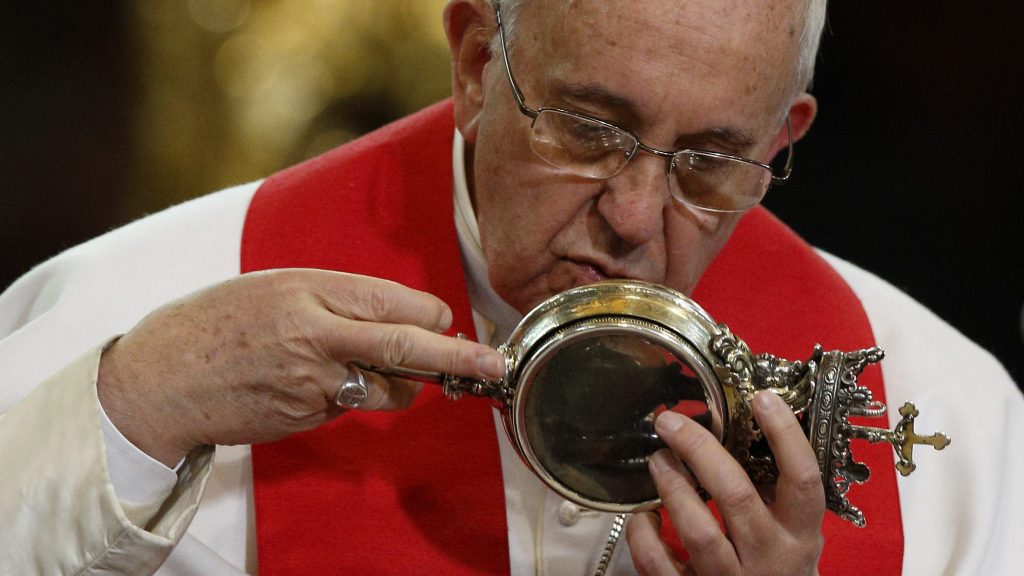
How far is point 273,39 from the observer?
4.48 meters

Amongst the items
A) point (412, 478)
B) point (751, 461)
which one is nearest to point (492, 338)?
point (412, 478)

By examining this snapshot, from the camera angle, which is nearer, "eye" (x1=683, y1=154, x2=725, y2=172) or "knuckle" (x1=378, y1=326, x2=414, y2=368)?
"knuckle" (x1=378, y1=326, x2=414, y2=368)

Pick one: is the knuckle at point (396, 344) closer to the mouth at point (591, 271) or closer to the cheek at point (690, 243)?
the mouth at point (591, 271)

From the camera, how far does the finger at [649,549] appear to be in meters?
1.77

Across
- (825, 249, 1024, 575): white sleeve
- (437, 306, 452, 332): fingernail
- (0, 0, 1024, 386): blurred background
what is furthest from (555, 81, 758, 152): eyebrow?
(0, 0, 1024, 386): blurred background

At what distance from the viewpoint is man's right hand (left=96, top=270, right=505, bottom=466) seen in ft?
5.27

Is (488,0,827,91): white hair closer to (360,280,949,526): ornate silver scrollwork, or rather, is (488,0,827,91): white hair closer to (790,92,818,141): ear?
(790,92,818,141): ear

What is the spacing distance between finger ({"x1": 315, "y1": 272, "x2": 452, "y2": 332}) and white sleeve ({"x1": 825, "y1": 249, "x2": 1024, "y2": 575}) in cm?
106

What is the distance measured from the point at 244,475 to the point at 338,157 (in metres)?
0.68

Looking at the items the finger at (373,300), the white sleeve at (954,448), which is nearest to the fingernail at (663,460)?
the finger at (373,300)

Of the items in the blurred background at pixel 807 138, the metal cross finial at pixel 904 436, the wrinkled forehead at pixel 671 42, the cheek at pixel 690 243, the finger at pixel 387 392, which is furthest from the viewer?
the blurred background at pixel 807 138

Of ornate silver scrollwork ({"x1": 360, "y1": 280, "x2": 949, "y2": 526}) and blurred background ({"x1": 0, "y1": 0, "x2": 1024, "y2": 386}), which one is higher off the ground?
ornate silver scrollwork ({"x1": 360, "y1": 280, "x2": 949, "y2": 526})

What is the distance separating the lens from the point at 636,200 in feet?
6.10

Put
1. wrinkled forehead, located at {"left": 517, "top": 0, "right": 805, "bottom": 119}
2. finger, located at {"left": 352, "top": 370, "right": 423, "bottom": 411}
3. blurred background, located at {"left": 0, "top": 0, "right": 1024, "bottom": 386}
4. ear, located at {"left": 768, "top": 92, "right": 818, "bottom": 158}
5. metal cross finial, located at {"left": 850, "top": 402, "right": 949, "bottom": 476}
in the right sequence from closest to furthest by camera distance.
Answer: metal cross finial, located at {"left": 850, "top": 402, "right": 949, "bottom": 476}, finger, located at {"left": 352, "top": 370, "right": 423, "bottom": 411}, wrinkled forehead, located at {"left": 517, "top": 0, "right": 805, "bottom": 119}, ear, located at {"left": 768, "top": 92, "right": 818, "bottom": 158}, blurred background, located at {"left": 0, "top": 0, "right": 1024, "bottom": 386}
